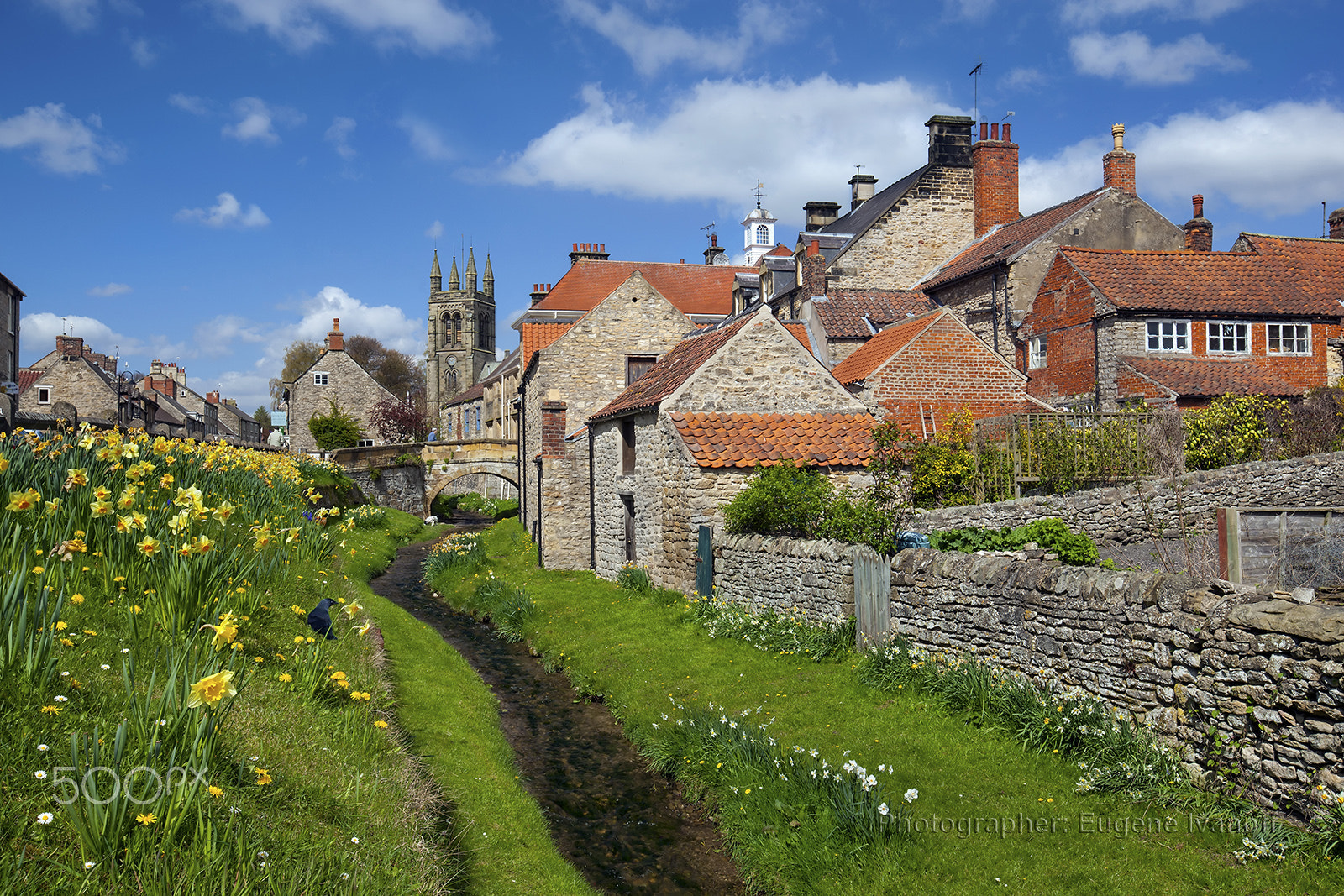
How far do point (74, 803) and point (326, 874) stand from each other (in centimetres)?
137

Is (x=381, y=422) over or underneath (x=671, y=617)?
over

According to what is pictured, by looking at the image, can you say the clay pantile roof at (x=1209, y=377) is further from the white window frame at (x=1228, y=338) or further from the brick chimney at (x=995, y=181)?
the brick chimney at (x=995, y=181)

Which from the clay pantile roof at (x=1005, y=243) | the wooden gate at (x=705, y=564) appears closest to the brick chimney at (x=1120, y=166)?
the clay pantile roof at (x=1005, y=243)

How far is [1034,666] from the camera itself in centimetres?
876

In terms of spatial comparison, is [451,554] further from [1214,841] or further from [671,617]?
[1214,841]

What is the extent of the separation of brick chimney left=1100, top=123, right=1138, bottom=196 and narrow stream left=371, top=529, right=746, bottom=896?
26578 mm

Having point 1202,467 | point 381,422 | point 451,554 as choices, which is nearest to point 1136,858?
point 1202,467

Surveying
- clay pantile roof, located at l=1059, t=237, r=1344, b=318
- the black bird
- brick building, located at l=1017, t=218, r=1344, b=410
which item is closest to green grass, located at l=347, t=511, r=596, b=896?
the black bird

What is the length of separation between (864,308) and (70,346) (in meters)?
50.1

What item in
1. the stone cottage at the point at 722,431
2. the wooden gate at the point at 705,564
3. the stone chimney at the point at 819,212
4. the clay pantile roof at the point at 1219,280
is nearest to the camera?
the wooden gate at the point at 705,564

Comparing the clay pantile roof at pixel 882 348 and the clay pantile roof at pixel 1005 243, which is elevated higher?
the clay pantile roof at pixel 1005 243

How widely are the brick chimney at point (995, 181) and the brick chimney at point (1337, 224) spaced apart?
10650 millimetres

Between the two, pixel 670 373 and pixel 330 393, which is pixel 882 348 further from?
pixel 330 393

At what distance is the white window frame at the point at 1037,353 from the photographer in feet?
88.2
